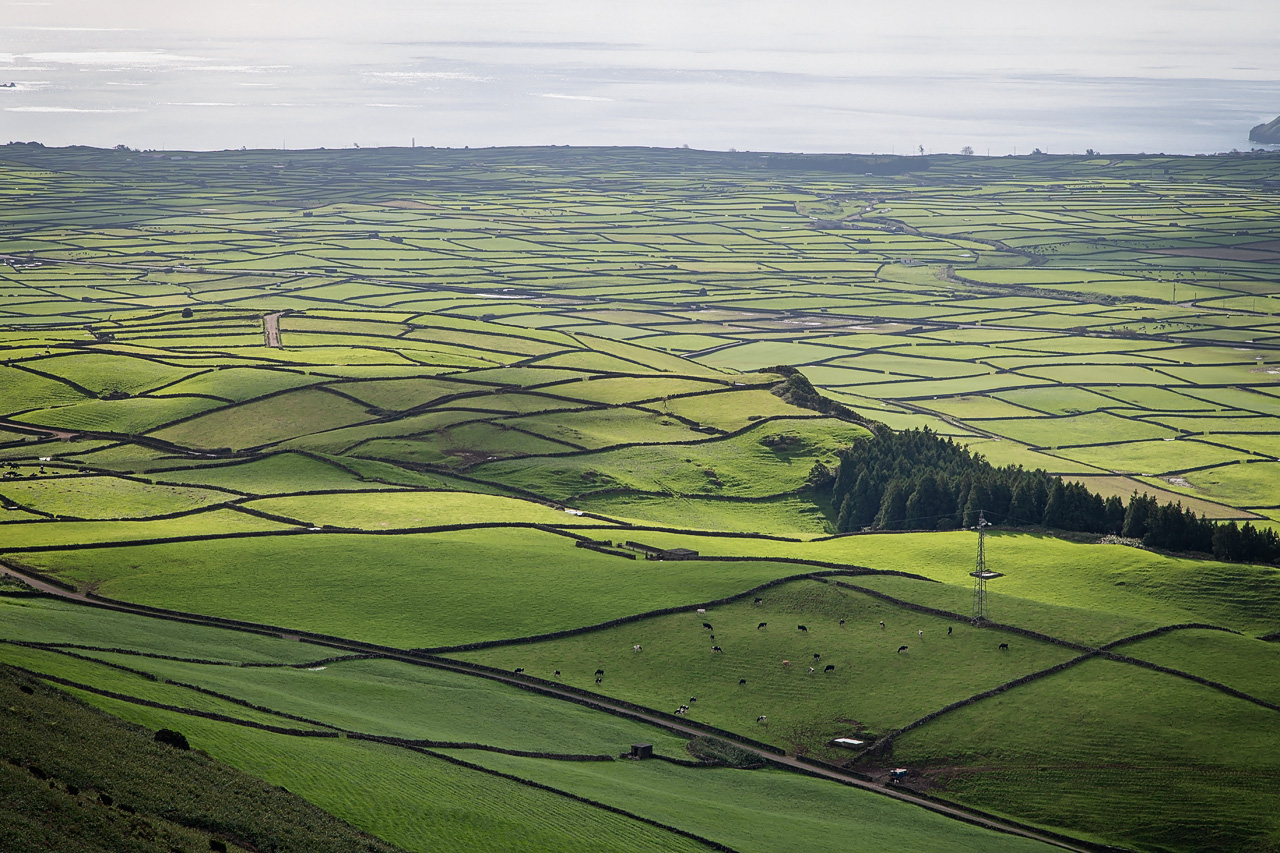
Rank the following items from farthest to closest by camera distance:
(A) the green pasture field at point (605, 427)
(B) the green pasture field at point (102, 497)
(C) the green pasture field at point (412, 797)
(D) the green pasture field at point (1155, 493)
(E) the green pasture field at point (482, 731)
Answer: (A) the green pasture field at point (605, 427) → (D) the green pasture field at point (1155, 493) → (B) the green pasture field at point (102, 497) → (E) the green pasture field at point (482, 731) → (C) the green pasture field at point (412, 797)

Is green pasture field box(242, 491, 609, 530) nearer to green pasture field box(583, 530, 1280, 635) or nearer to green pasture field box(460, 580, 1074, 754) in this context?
green pasture field box(583, 530, 1280, 635)

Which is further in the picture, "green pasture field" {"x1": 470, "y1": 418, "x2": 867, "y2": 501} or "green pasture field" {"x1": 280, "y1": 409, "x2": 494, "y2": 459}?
"green pasture field" {"x1": 280, "y1": 409, "x2": 494, "y2": 459}

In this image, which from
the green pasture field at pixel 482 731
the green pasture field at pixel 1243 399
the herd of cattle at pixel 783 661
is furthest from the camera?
the green pasture field at pixel 1243 399

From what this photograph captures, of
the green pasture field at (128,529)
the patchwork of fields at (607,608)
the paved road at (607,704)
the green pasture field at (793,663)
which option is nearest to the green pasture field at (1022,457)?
the patchwork of fields at (607,608)

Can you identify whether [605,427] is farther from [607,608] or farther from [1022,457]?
[607,608]

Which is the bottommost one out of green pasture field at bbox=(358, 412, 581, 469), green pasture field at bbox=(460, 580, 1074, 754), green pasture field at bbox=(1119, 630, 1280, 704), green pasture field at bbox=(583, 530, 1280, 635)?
green pasture field at bbox=(460, 580, 1074, 754)

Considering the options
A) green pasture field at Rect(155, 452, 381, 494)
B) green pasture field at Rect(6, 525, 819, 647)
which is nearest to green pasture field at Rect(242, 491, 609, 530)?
green pasture field at Rect(155, 452, 381, 494)

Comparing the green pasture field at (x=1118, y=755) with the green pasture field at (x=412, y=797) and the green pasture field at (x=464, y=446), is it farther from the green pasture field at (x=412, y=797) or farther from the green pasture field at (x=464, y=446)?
the green pasture field at (x=464, y=446)

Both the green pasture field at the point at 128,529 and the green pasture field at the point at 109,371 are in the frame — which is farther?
the green pasture field at the point at 109,371
